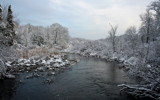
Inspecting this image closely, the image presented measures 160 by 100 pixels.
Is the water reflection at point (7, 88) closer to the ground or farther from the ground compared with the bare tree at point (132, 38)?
closer to the ground

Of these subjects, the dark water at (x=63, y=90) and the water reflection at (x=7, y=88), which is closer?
the water reflection at (x=7, y=88)

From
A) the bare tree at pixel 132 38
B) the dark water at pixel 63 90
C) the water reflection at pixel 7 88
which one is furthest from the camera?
the bare tree at pixel 132 38

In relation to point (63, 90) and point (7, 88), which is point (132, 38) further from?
point (7, 88)

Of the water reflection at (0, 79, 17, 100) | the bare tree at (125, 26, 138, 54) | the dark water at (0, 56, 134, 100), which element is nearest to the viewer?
the water reflection at (0, 79, 17, 100)

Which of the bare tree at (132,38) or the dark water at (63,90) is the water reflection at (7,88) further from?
the bare tree at (132,38)

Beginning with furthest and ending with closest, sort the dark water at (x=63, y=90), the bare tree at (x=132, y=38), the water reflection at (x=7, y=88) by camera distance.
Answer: the bare tree at (x=132, y=38), the dark water at (x=63, y=90), the water reflection at (x=7, y=88)

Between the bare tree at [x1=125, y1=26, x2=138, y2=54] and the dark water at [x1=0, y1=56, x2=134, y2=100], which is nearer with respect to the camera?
the dark water at [x1=0, y1=56, x2=134, y2=100]

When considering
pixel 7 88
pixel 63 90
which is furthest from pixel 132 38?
pixel 7 88

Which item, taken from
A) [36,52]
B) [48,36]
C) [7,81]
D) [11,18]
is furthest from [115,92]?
[48,36]

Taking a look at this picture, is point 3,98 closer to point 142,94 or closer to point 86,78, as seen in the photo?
point 86,78

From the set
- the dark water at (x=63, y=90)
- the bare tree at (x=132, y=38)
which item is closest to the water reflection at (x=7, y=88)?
the dark water at (x=63, y=90)

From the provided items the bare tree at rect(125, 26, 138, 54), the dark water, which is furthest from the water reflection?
the bare tree at rect(125, 26, 138, 54)

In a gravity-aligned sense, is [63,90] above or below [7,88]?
below

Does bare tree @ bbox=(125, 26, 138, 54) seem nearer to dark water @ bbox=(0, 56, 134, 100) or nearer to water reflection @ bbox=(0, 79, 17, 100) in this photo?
dark water @ bbox=(0, 56, 134, 100)
